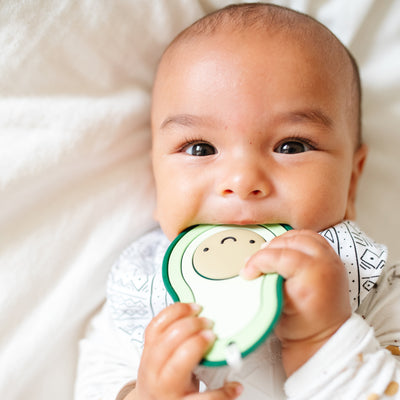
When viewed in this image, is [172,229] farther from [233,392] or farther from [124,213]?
[233,392]

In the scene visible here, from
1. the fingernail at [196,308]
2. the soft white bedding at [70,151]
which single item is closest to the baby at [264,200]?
the fingernail at [196,308]

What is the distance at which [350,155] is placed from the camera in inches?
45.6

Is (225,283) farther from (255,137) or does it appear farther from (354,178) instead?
(354,178)

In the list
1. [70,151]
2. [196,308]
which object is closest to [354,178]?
[196,308]

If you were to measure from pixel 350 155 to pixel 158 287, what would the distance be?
578 mm

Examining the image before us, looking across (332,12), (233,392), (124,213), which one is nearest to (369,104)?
(332,12)

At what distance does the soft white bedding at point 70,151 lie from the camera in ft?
3.93

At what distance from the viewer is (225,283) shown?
891 mm

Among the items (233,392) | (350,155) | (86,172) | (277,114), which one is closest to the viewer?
(233,392)

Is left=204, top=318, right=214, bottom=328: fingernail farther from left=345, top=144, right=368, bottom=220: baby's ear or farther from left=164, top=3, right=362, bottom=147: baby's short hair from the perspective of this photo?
left=164, top=3, right=362, bottom=147: baby's short hair

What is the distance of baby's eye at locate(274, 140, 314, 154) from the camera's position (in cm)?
107

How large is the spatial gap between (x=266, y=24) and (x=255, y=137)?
30cm

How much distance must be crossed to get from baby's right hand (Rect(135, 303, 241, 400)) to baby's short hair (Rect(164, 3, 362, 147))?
2.26 feet

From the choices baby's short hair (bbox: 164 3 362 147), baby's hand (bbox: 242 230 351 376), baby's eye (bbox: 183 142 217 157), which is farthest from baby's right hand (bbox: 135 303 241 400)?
baby's short hair (bbox: 164 3 362 147)
